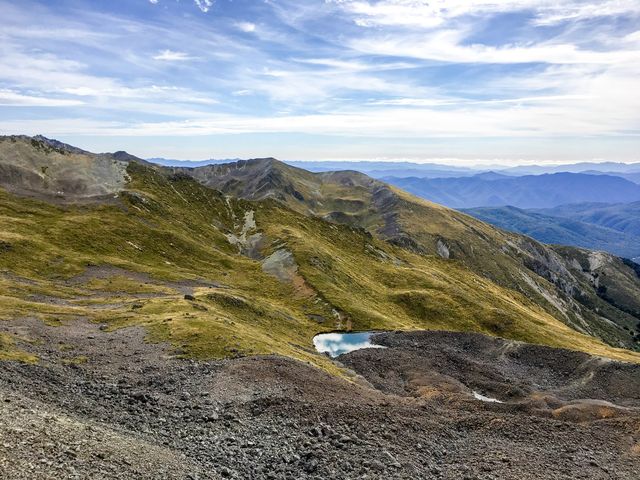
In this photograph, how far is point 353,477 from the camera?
34625 mm

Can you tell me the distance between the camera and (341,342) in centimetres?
10469

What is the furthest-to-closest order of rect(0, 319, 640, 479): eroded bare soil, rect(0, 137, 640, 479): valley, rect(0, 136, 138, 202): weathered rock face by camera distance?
rect(0, 136, 138, 202): weathered rock face < rect(0, 137, 640, 479): valley < rect(0, 319, 640, 479): eroded bare soil

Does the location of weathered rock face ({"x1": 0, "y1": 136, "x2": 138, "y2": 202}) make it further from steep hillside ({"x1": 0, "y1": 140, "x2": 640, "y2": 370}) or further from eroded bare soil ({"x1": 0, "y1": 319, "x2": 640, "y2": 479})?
eroded bare soil ({"x1": 0, "y1": 319, "x2": 640, "y2": 479})

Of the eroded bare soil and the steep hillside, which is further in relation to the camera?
the steep hillside

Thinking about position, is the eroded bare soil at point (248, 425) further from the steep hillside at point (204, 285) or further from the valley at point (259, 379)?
the steep hillside at point (204, 285)

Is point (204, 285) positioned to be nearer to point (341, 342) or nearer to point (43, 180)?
point (341, 342)

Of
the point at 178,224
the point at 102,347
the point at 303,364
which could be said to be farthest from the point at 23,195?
the point at 303,364

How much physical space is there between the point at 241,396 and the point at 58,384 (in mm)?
16627

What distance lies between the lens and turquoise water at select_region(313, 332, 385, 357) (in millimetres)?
97356

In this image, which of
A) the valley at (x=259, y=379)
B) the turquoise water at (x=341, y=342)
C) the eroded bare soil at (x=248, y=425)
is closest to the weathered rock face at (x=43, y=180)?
the valley at (x=259, y=379)

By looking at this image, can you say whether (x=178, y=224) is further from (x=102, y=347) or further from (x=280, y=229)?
(x=102, y=347)

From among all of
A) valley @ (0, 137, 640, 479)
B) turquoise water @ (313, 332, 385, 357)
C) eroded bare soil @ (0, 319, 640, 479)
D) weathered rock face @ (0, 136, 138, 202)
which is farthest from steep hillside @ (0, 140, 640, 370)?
weathered rock face @ (0, 136, 138, 202)

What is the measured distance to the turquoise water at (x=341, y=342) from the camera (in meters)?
97.4

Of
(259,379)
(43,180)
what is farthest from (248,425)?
(43,180)
